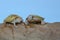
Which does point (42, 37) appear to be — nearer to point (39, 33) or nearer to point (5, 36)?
point (39, 33)

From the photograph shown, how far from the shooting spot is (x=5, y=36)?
1576 mm

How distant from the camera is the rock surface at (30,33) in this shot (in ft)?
5.14

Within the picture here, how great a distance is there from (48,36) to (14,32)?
286mm

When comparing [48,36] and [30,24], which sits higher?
[30,24]

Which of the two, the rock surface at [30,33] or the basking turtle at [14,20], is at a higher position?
the basking turtle at [14,20]

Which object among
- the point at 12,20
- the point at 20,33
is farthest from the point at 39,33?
the point at 12,20

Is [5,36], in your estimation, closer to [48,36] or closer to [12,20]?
[12,20]

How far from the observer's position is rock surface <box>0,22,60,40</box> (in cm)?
157

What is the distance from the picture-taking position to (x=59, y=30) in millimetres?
1591

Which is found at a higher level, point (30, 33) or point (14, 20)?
point (14, 20)

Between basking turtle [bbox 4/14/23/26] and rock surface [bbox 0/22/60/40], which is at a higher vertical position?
basking turtle [bbox 4/14/23/26]

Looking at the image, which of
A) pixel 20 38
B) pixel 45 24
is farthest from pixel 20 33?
pixel 45 24

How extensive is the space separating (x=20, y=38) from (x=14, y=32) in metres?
0.07

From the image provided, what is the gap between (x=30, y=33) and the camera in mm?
1573
